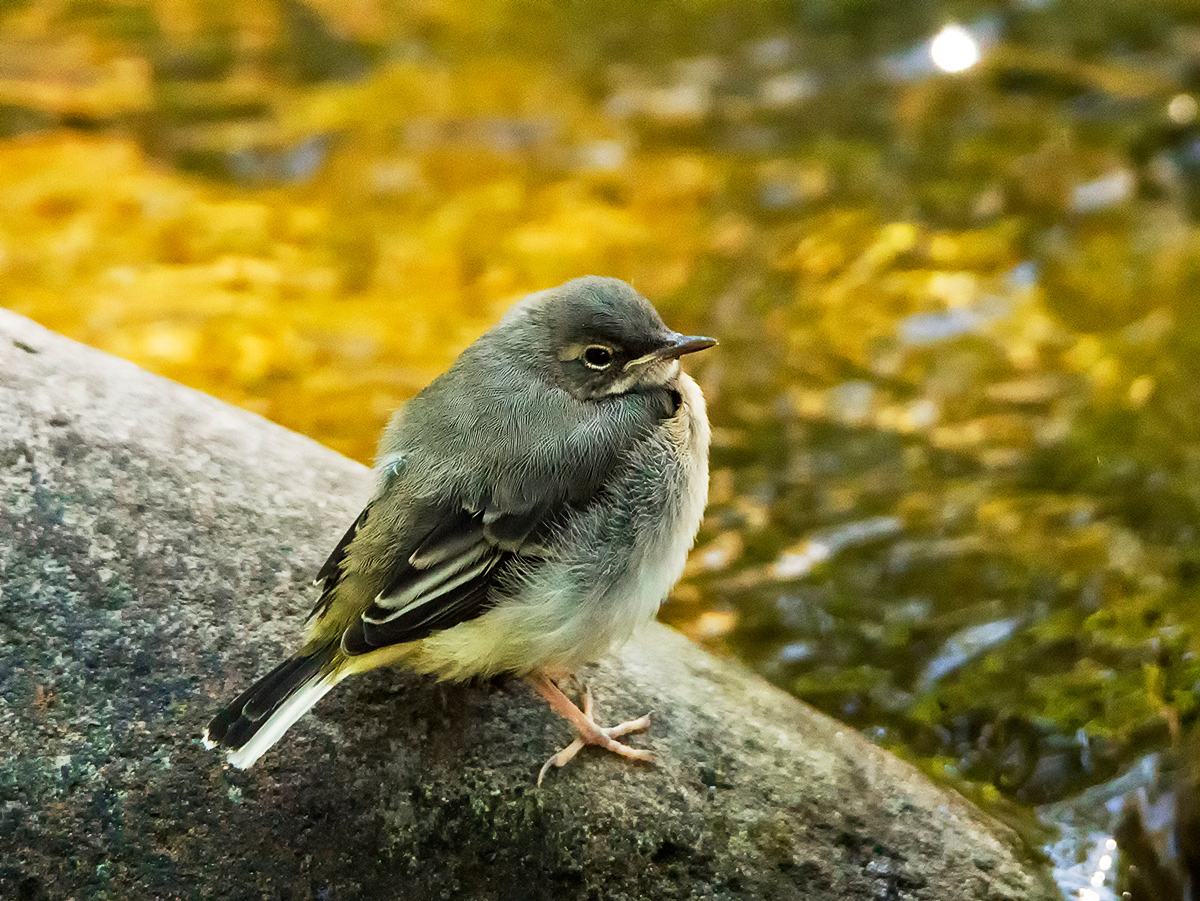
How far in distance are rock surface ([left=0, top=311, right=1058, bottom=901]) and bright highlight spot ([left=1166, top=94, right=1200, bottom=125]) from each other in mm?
7491

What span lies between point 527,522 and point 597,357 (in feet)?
2.17

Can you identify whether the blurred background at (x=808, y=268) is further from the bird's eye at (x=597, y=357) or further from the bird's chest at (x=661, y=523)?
the bird's eye at (x=597, y=357)

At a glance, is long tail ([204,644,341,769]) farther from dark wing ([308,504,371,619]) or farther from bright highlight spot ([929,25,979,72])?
bright highlight spot ([929,25,979,72])

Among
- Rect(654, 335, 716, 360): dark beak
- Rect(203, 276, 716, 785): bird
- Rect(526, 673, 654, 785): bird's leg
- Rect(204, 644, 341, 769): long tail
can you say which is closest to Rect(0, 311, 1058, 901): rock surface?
Rect(526, 673, 654, 785): bird's leg

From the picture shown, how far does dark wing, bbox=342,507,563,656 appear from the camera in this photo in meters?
3.40

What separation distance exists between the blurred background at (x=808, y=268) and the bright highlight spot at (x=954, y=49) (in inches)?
3.5

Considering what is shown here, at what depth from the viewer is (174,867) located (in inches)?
132

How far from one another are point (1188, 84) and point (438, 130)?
6262 mm

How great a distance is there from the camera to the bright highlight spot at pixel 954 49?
10906 millimetres

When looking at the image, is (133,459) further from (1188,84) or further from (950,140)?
(1188,84)

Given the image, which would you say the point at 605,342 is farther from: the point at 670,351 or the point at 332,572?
the point at 332,572

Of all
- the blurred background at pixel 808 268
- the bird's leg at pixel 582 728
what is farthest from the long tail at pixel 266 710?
the blurred background at pixel 808 268

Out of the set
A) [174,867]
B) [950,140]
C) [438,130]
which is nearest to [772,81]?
[950,140]

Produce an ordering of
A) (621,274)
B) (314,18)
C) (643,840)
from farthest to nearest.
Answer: (314,18) < (621,274) < (643,840)
